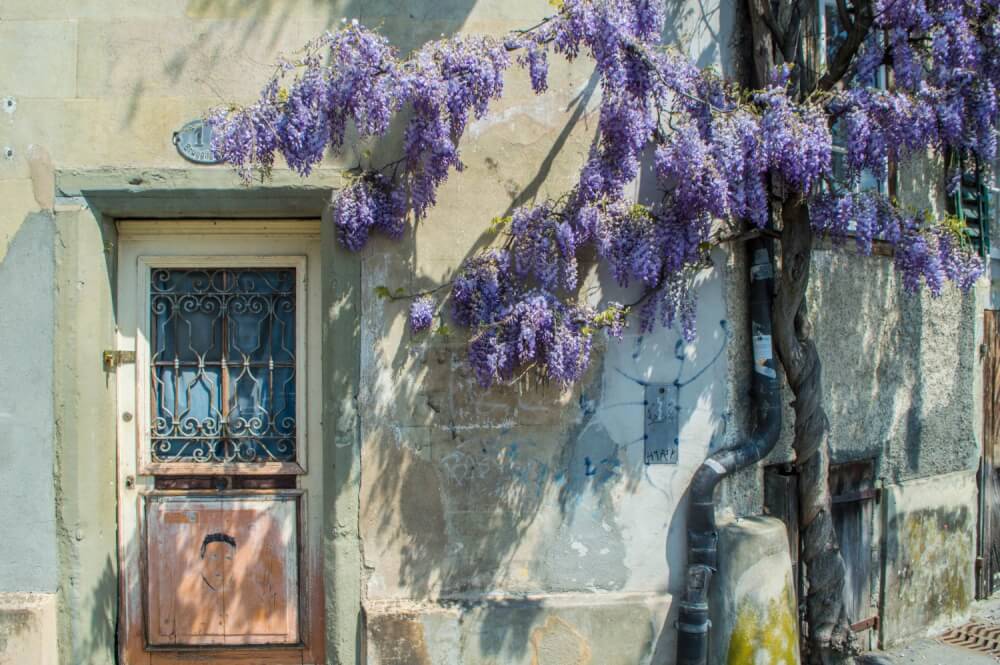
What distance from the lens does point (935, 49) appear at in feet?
14.6

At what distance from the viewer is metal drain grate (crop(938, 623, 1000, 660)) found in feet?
19.1

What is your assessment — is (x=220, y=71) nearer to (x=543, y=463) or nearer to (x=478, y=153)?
(x=478, y=153)

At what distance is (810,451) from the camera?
4.94 meters

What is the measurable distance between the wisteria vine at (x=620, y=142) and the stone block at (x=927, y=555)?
2021 mm

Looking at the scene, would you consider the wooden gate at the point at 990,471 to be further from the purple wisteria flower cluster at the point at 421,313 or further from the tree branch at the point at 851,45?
the purple wisteria flower cluster at the point at 421,313

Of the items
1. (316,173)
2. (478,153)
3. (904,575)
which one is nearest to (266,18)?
(316,173)

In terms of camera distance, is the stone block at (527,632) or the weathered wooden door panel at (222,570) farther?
the weathered wooden door panel at (222,570)

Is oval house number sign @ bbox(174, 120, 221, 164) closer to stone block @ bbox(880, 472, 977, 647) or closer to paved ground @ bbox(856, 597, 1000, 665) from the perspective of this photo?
stone block @ bbox(880, 472, 977, 647)

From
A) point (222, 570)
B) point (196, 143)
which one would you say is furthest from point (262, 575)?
point (196, 143)

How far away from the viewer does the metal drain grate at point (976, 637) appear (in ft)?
19.1

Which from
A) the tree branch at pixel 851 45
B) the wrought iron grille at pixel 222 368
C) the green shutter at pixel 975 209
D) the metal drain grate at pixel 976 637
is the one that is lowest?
the metal drain grate at pixel 976 637

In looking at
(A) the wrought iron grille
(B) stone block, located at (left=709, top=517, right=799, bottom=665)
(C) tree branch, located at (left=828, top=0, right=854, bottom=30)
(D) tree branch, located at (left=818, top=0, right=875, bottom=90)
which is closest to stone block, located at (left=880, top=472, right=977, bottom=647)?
(B) stone block, located at (left=709, top=517, right=799, bottom=665)

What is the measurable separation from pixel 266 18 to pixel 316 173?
0.88 meters

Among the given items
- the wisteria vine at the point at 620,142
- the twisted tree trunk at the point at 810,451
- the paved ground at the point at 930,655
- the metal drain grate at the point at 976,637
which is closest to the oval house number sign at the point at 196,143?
the wisteria vine at the point at 620,142
